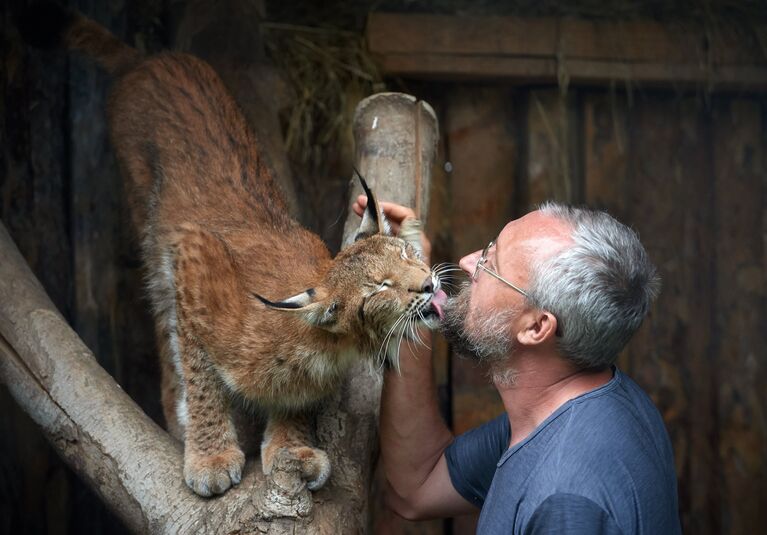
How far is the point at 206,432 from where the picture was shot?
3986 millimetres

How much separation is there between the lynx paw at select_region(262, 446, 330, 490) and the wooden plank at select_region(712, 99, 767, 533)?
3.08 meters

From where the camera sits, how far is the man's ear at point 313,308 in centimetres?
361

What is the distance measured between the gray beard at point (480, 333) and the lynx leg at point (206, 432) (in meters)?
1.02

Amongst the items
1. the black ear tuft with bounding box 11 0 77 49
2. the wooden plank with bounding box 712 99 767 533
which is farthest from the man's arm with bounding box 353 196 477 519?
the wooden plank with bounding box 712 99 767 533

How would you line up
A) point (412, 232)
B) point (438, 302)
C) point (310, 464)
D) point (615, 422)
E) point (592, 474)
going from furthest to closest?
point (412, 232) → point (438, 302) → point (310, 464) → point (615, 422) → point (592, 474)

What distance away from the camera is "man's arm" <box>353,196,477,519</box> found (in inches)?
156

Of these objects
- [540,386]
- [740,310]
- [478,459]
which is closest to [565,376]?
[540,386]

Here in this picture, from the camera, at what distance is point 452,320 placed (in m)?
3.71

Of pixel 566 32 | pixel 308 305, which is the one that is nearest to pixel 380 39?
pixel 566 32

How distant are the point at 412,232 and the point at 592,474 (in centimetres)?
156

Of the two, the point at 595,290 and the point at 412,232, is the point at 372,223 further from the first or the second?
the point at 595,290

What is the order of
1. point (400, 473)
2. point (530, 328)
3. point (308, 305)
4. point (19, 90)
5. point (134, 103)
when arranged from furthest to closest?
1. point (19, 90)
2. point (134, 103)
3. point (400, 473)
4. point (308, 305)
5. point (530, 328)

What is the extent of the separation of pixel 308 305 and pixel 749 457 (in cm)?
343

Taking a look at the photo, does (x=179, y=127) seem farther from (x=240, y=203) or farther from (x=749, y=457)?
(x=749, y=457)
